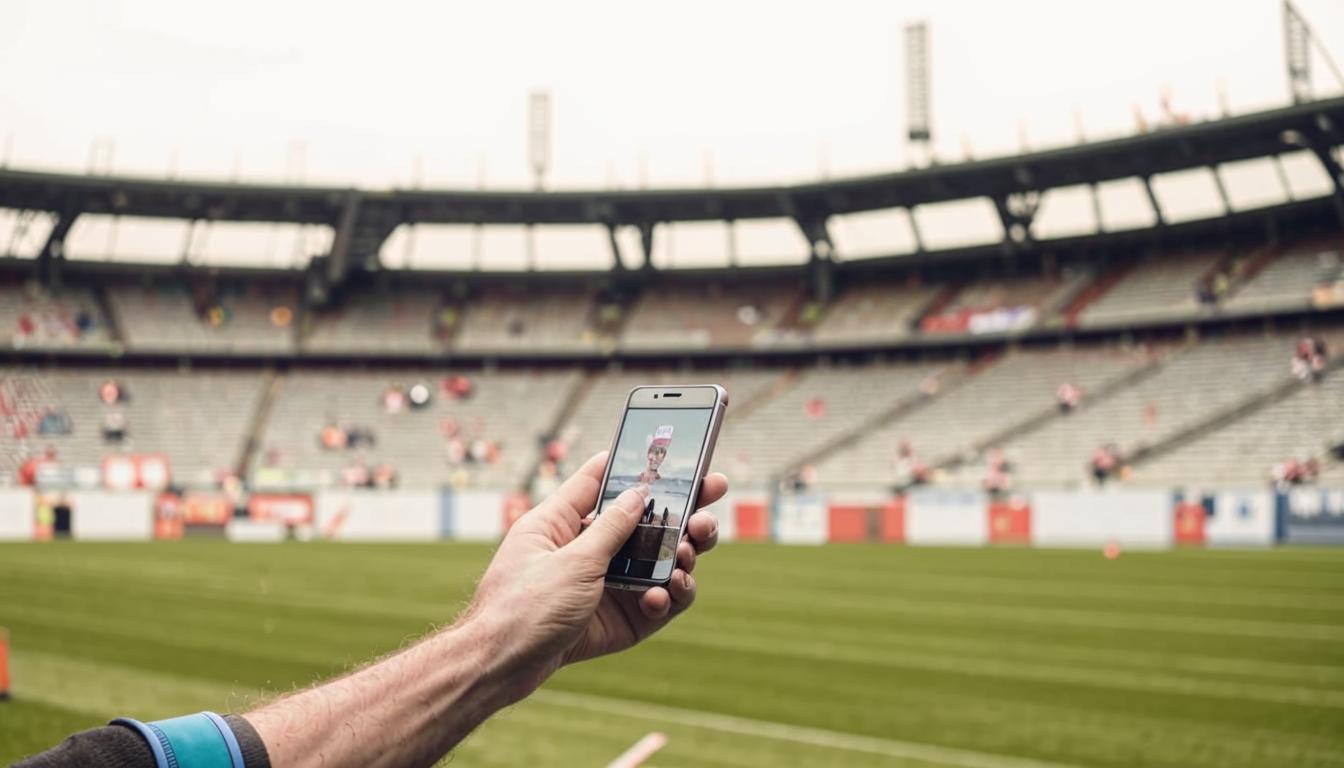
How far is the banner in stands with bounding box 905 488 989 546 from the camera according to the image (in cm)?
3488

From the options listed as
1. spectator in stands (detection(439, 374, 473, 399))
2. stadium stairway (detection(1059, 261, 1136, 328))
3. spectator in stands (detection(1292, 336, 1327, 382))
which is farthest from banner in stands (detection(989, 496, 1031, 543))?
spectator in stands (detection(439, 374, 473, 399))

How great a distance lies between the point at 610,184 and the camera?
175ft

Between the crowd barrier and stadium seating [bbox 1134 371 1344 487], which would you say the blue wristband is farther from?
stadium seating [bbox 1134 371 1344 487]

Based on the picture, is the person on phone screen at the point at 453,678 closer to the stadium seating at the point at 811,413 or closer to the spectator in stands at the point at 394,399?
the stadium seating at the point at 811,413

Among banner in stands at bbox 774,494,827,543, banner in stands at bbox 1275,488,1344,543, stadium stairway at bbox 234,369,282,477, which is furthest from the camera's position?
stadium stairway at bbox 234,369,282,477

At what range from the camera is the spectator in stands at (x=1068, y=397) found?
43.0 metres

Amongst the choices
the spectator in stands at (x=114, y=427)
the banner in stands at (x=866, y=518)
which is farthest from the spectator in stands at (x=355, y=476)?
the banner in stands at (x=866, y=518)

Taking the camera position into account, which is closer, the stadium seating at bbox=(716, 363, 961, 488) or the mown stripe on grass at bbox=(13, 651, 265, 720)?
the mown stripe on grass at bbox=(13, 651, 265, 720)

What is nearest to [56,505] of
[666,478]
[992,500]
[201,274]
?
[201,274]

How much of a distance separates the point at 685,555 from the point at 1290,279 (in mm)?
43966

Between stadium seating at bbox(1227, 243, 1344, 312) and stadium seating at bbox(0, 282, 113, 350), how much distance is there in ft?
147

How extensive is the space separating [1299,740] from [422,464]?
4340cm

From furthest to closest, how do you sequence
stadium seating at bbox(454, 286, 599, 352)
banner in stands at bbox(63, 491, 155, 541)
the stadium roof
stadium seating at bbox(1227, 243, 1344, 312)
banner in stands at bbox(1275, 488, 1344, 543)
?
stadium seating at bbox(454, 286, 599, 352) → the stadium roof → stadium seating at bbox(1227, 243, 1344, 312) → banner in stands at bbox(63, 491, 155, 541) → banner in stands at bbox(1275, 488, 1344, 543)

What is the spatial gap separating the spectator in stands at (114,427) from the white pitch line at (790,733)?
1708 inches
